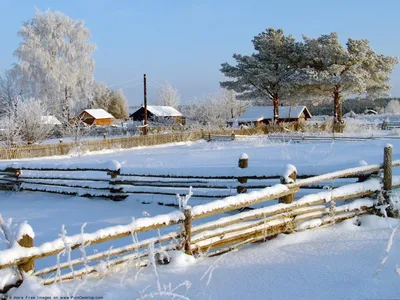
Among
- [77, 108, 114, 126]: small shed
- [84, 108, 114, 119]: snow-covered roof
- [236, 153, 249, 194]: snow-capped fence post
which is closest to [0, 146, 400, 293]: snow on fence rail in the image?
[236, 153, 249, 194]: snow-capped fence post

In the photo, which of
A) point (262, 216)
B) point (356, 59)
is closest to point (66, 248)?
point (262, 216)

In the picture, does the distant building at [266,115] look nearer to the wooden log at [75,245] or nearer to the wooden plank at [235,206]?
the wooden plank at [235,206]

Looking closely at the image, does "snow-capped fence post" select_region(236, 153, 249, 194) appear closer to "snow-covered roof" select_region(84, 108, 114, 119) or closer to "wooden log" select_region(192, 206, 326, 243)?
"wooden log" select_region(192, 206, 326, 243)

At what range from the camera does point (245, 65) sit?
129 feet

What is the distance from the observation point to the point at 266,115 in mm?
48656

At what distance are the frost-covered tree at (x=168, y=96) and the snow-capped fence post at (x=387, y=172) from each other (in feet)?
221

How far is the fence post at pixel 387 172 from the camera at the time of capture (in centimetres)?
627

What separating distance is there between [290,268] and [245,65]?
120 ft

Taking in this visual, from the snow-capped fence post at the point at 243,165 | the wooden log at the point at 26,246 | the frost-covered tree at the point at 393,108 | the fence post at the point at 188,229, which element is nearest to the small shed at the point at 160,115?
the frost-covered tree at the point at 393,108

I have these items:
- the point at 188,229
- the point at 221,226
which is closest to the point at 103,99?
the point at 221,226

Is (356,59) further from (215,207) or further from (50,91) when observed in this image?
(215,207)

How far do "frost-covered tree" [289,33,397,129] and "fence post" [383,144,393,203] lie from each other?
28.4 meters

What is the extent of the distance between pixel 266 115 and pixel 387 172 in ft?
141

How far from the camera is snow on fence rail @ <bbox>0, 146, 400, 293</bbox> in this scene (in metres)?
3.35
